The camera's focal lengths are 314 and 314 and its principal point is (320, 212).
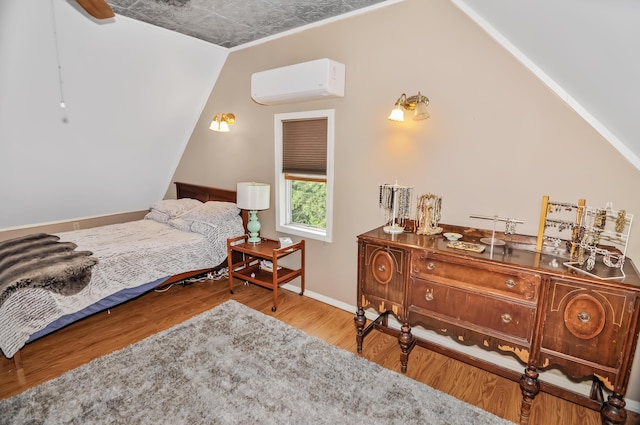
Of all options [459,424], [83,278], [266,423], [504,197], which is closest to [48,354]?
[83,278]

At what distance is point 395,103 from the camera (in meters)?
2.53

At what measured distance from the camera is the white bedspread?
225cm

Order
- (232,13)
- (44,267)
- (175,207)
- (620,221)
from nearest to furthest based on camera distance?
1. (620,221)
2. (44,267)
3. (232,13)
4. (175,207)

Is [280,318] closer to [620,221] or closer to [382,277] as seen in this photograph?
[382,277]

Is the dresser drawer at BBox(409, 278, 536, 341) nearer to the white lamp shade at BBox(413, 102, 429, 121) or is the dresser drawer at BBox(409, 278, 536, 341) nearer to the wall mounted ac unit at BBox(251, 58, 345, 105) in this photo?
the white lamp shade at BBox(413, 102, 429, 121)

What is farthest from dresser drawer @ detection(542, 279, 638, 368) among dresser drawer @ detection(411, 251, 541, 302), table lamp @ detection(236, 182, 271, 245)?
table lamp @ detection(236, 182, 271, 245)

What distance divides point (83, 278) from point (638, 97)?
367 cm

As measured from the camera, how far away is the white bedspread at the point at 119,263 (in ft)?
7.38

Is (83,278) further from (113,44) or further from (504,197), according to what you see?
(504,197)

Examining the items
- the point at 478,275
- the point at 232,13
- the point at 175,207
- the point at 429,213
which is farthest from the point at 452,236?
the point at 175,207

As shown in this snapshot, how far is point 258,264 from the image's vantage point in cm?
390

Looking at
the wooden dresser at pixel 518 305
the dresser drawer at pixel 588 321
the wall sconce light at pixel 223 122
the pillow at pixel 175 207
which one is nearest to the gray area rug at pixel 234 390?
the wooden dresser at pixel 518 305

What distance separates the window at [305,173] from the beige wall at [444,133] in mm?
99

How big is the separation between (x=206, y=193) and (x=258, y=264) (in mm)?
1282
